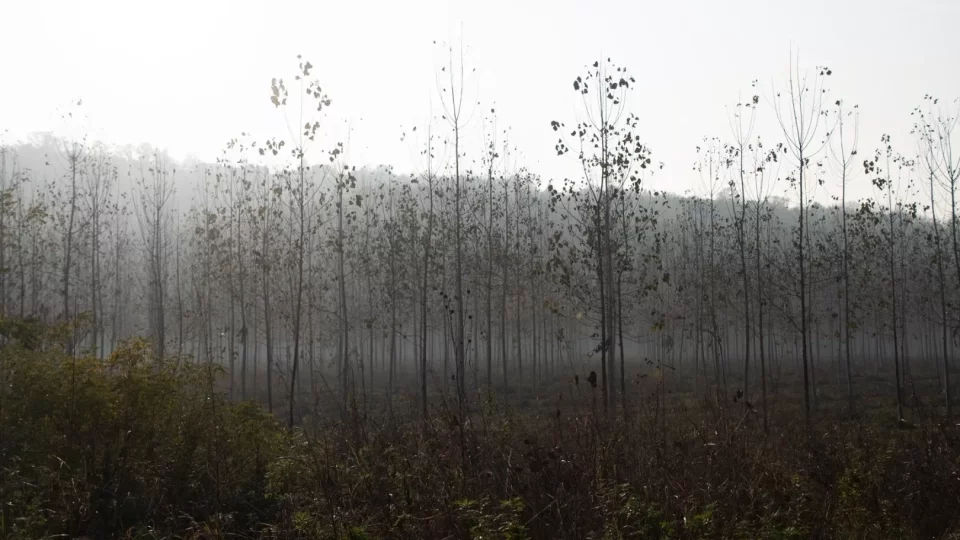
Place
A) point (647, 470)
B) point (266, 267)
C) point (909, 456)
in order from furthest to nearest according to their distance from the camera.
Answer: point (266, 267), point (909, 456), point (647, 470)

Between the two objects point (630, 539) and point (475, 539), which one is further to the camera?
point (630, 539)

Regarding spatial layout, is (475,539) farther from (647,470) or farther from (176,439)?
(176,439)

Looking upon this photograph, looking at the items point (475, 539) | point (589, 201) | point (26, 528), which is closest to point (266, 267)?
point (589, 201)

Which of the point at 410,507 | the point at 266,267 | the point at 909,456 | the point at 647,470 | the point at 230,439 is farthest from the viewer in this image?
the point at 266,267

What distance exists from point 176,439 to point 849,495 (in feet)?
23.2

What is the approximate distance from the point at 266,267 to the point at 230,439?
7.72 m

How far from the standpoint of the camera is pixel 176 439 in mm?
8016

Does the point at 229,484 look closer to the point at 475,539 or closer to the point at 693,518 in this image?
the point at 475,539

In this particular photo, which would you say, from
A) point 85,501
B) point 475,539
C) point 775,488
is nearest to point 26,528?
point 85,501

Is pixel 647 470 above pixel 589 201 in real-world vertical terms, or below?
below

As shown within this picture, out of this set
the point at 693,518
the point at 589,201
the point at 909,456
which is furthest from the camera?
the point at 589,201

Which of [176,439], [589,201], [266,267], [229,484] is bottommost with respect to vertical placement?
[229,484]

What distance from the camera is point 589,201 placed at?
14.2 meters

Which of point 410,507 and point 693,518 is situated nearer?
point 693,518
